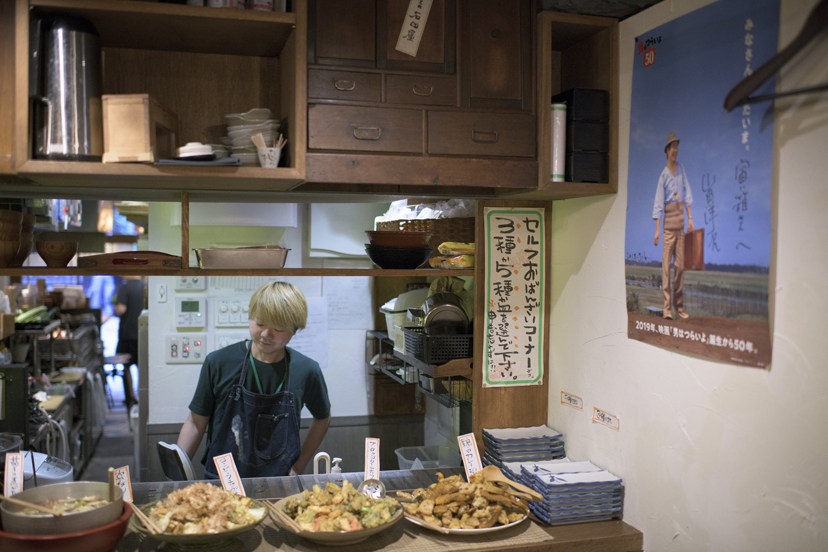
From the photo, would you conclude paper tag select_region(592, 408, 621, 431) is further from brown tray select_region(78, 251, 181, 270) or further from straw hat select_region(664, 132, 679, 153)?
brown tray select_region(78, 251, 181, 270)

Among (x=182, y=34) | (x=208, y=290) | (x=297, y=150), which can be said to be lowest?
(x=208, y=290)

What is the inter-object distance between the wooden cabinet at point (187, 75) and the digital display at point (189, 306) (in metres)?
1.88

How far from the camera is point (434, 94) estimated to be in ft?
6.72

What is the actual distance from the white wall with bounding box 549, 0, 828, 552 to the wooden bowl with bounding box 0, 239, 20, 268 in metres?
1.91

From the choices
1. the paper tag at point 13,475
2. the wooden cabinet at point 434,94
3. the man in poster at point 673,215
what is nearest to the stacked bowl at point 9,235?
the paper tag at point 13,475

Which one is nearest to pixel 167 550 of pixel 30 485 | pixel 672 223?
pixel 30 485

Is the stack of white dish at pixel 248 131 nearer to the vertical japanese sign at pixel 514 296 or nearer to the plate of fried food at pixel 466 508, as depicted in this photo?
the vertical japanese sign at pixel 514 296

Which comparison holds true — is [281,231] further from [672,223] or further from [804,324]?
[804,324]

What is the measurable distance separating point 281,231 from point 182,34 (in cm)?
187

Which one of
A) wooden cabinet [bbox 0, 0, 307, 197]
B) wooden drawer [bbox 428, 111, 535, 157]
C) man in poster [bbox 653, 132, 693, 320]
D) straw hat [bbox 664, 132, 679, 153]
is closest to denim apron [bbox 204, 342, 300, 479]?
wooden cabinet [bbox 0, 0, 307, 197]

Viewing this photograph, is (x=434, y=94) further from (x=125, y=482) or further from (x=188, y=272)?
(x=125, y=482)

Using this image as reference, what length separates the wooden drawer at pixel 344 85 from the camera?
196 centimetres

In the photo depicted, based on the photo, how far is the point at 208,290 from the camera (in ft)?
13.2

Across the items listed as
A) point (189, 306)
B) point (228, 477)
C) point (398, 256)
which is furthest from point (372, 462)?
point (189, 306)
